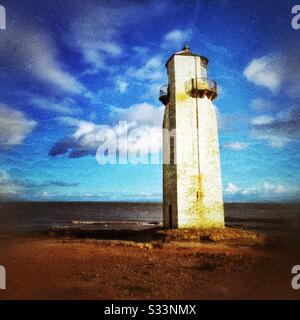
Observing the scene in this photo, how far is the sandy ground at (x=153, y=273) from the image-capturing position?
8.33 m

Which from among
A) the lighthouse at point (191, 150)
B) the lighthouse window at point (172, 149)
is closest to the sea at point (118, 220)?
the lighthouse at point (191, 150)

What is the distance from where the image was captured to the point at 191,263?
11.5 m

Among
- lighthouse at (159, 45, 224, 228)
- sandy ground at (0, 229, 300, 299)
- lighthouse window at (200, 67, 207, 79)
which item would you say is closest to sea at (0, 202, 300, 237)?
lighthouse at (159, 45, 224, 228)

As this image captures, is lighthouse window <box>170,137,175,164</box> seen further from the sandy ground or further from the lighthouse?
the sandy ground

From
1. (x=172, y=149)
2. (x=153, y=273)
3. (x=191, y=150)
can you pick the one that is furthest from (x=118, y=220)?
(x=153, y=273)

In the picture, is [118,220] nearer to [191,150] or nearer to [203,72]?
[191,150]

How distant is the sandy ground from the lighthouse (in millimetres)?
4179

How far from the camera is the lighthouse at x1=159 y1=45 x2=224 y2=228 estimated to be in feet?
61.8

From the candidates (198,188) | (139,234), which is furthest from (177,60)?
(139,234)

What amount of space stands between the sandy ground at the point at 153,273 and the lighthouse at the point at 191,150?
4179 mm

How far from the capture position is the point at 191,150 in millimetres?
19250

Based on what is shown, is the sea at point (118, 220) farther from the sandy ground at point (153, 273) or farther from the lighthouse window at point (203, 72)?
the lighthouse window at point (203, 72)
